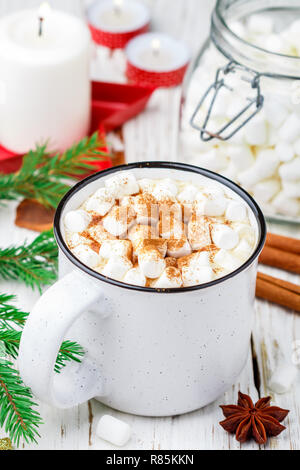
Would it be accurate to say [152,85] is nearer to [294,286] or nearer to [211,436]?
[294,286]

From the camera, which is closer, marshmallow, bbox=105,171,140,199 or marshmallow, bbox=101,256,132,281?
marshmallow, bbox=101,256,132,281

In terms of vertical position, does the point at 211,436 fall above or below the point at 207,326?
below

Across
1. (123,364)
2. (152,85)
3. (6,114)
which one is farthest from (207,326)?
(152,85)

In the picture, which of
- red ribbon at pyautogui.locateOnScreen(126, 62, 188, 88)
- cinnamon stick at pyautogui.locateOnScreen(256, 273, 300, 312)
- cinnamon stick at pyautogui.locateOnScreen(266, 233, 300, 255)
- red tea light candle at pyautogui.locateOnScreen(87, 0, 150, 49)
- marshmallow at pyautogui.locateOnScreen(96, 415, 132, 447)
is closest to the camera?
marshmallow at pyautogui.locateOnScreen(96, 415, 132, 447)

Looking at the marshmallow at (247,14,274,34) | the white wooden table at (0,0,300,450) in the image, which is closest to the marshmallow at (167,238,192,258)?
the white wooden table at (0,0,300,450)

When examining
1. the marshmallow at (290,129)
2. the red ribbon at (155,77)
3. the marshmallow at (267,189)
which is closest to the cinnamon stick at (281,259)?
the marshmallow at (267,189)

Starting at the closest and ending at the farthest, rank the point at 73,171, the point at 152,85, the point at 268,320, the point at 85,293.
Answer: the point at 85,293, the point at 268,320, the point at 73,171, the point at 152,85

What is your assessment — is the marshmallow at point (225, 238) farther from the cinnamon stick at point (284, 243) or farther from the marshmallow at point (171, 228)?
the cinnamon stick at point (284, 243)

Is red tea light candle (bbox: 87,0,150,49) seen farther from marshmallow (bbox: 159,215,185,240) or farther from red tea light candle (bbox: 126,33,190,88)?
marshmallow (bbox: 159,215,185,240)
